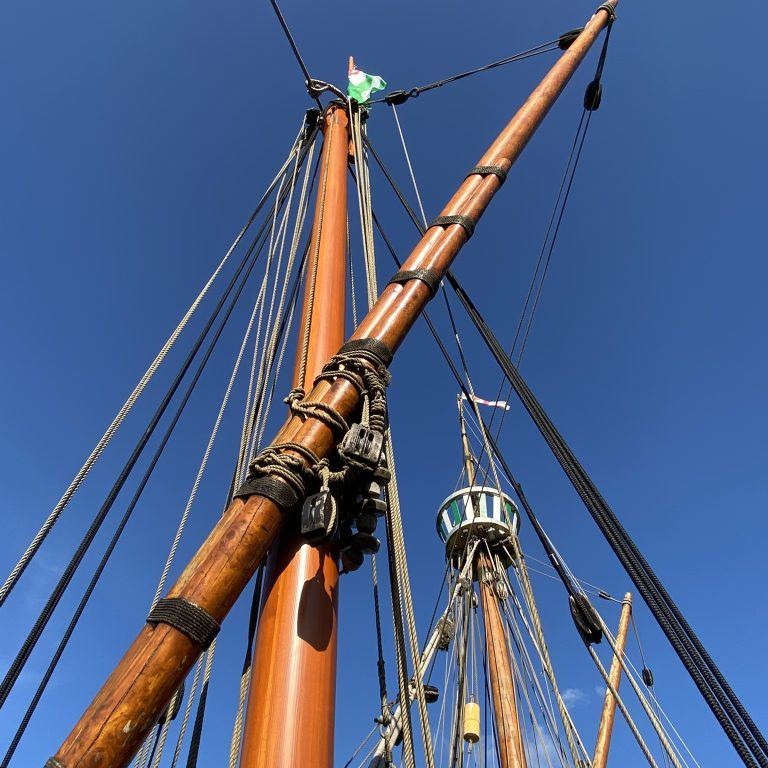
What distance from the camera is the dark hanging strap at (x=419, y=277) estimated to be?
13.3 feet

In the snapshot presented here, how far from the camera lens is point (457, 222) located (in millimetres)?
4586

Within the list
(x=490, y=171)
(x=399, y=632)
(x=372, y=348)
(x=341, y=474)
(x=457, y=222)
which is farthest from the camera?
(x=490, y=171)

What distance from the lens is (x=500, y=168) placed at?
206 inches

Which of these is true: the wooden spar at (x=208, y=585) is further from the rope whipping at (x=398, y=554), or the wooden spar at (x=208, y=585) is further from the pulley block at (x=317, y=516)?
the rope whipping at (x=398, y=554)

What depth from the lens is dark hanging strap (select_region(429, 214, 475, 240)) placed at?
458 cm

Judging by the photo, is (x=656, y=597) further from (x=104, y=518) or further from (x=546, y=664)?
(x=546, y=664)

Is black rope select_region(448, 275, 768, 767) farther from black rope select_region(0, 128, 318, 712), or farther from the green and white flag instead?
the green and white flag

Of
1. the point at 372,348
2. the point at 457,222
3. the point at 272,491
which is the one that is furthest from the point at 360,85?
the point at 272,491

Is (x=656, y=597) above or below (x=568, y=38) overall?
below

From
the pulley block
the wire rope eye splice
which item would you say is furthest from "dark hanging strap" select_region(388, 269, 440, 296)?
the pulley block

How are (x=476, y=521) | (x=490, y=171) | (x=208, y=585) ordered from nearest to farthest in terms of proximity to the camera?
(x=208, y=585) < (x=490, y=171) < (x=476, y=521)

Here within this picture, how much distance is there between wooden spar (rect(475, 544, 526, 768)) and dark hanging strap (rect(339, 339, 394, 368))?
11.6 meters

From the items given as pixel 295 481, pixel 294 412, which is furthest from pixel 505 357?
pixel 295 481

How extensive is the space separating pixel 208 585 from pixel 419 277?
2.42 metres
